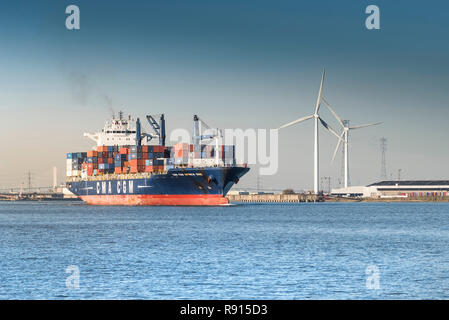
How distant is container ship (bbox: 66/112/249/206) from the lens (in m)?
126

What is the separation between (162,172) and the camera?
130750mm

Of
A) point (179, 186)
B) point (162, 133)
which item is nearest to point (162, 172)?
point (179, 186)

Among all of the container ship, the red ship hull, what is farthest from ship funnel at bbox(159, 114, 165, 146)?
the red ship hull

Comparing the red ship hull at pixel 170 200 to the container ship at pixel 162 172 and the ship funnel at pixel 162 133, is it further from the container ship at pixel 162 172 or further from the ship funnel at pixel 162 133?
the ship funnel at pixel 162 133

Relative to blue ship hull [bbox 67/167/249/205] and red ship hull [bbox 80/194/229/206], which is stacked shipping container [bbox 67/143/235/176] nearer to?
blue ship hull [bbox 67/167/249/205]

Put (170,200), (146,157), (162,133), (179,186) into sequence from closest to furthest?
1. (179,186)
2. (170,200)
3. (146,157)
4. (162,133)

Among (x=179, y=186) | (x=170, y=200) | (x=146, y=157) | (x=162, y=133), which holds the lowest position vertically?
(x=170, y=200)

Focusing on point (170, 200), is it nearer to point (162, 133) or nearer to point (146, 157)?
point (146, 157)

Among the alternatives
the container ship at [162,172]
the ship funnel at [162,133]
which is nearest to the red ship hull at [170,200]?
the container ship at [162,172]

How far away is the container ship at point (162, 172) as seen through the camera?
126m

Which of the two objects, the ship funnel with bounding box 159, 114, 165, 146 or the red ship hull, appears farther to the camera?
the ship funnel with bounding box 159, 114, 165, 146

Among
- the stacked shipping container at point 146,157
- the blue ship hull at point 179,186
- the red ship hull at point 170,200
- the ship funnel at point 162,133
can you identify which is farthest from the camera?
the ship funnel at point 162,133

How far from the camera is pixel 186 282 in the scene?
35969 mm

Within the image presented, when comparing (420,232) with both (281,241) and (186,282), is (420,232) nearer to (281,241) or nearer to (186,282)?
(281,241)
